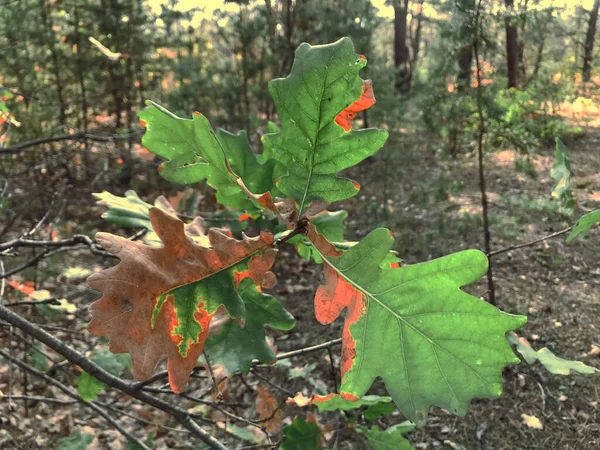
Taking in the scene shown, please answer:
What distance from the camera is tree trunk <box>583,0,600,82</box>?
11.4m

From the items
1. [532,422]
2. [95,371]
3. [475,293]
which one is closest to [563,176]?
[95,371]

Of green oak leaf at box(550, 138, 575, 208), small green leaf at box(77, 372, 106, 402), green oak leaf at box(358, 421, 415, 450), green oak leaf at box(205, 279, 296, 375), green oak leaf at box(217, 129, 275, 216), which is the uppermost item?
green oak leaf at box(217, 129, 275, 216)

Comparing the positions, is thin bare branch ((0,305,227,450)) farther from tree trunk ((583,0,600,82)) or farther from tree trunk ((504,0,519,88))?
tree trunk ((583,0,600,82))

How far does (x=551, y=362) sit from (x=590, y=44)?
45.1 feet

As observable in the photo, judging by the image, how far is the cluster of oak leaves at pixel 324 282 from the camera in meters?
0.64

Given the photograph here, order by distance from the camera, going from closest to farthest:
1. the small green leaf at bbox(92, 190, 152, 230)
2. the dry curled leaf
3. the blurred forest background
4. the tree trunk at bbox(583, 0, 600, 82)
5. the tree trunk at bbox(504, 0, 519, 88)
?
the small green leaf at bbox(92, 190, 152, 230) → the dry curled leaf → the blurred forest background → the tree trunk at bbox(504, 0, 519, 88) → the tree trunk at bbox(583, 0, 600, 82)

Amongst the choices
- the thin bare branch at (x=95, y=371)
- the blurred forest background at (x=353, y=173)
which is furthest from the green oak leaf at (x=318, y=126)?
the blurred forest background at (x=353, y=173)

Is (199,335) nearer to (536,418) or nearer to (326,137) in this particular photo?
(326,137)

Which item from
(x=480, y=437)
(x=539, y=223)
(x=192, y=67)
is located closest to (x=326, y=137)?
(x=480, y=437)

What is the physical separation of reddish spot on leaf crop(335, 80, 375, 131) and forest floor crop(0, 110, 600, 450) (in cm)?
94

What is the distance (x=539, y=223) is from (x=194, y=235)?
5514 mm

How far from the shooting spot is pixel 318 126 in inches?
27.4

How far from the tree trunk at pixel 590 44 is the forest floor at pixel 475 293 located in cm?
530

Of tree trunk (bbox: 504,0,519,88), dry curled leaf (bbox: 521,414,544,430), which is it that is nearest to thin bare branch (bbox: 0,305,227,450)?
dry curled leaf (bbox: 521,414,544,430)
